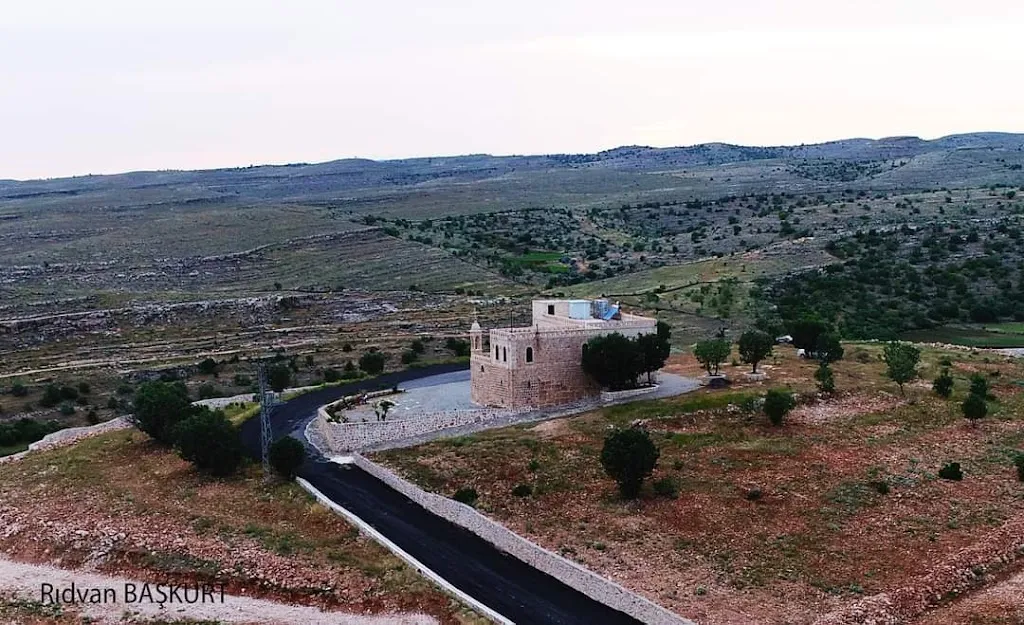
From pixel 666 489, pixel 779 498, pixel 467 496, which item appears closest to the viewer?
pixel 779 498

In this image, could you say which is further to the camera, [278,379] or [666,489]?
[278,379]

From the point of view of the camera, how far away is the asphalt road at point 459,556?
96.8 ft

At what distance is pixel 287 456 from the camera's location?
41.4 meters

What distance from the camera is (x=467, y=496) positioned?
125ft

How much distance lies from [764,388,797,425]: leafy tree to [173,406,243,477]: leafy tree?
26.4 m

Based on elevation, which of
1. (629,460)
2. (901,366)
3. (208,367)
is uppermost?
(901,366)

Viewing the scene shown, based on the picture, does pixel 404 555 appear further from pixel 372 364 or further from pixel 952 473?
pixel 372 364

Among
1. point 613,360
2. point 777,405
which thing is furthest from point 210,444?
point 777,405

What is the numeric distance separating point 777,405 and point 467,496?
1677cm

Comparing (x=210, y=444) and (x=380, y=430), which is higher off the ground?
(x=210, y=444)

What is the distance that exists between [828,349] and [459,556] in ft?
106

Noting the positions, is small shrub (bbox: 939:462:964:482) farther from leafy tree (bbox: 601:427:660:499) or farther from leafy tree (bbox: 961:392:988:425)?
leafy tree (bbox: 601:427:660:499)

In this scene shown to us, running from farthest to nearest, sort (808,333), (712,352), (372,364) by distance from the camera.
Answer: (372,364) < (808,333) < (712,352)

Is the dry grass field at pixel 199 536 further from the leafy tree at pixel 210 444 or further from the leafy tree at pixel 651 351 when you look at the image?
the leafy tree at pixel 651 351
